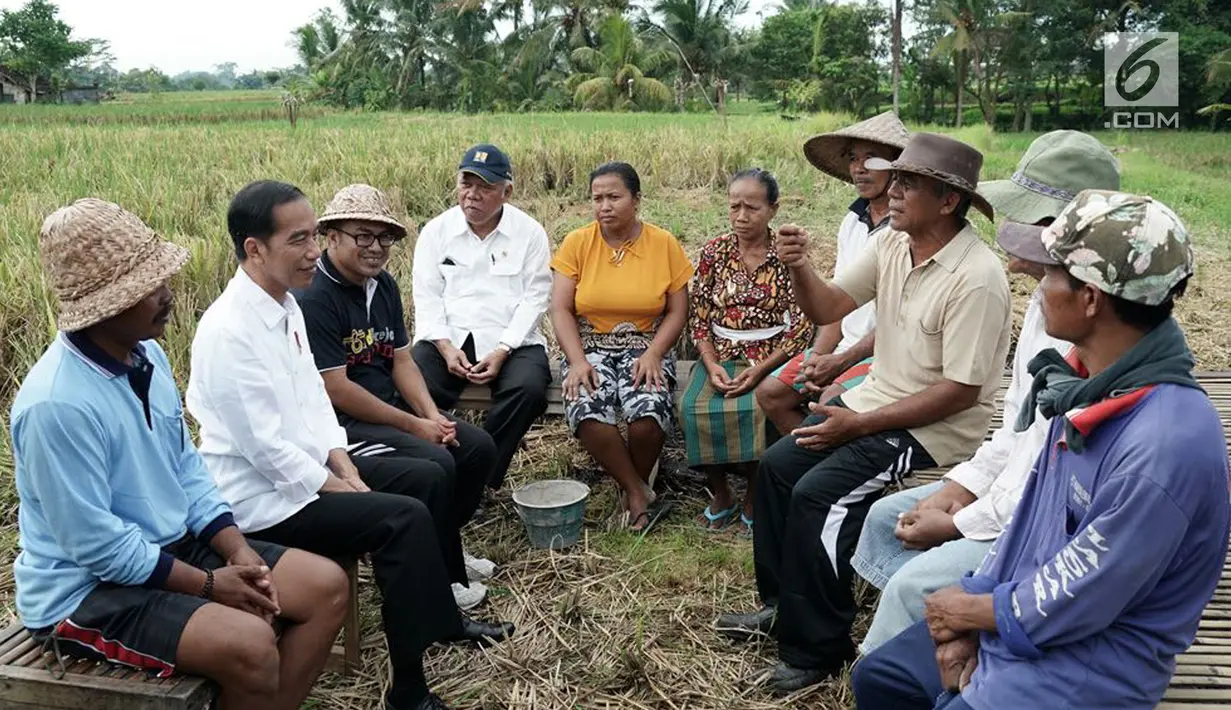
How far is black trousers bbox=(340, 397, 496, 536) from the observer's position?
10.9 feet

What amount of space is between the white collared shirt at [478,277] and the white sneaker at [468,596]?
131 cm

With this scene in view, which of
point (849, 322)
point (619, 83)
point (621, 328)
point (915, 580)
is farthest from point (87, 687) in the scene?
point (619, 83)

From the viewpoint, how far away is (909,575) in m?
2.31

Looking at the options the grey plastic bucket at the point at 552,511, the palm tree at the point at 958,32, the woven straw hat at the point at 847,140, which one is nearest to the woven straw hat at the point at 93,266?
the grey plastic bucket at the point at 552,511

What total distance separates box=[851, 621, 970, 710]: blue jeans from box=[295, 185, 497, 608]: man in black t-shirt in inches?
63.6

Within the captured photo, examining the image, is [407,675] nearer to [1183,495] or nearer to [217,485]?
[217,485]

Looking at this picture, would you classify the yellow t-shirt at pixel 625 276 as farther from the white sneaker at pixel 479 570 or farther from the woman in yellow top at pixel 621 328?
the white sneaker at pixel 479 570

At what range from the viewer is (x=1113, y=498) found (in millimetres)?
1614

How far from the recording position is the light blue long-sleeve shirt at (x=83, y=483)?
6.53 ft

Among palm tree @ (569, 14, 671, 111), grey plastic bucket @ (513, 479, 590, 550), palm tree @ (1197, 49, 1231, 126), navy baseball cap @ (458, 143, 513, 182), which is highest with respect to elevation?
palm tree @ (569, 14, 671, 111)

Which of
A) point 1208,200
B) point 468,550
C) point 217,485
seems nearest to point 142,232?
point 217,485

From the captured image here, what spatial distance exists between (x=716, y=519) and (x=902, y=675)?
6.37 feet

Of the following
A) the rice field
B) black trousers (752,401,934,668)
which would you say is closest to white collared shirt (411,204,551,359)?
the rice field

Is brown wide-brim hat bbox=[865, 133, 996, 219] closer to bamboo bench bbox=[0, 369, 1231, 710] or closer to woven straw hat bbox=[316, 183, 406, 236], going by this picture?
bamboo bench bbox=[0, 369, 1231, 710]
